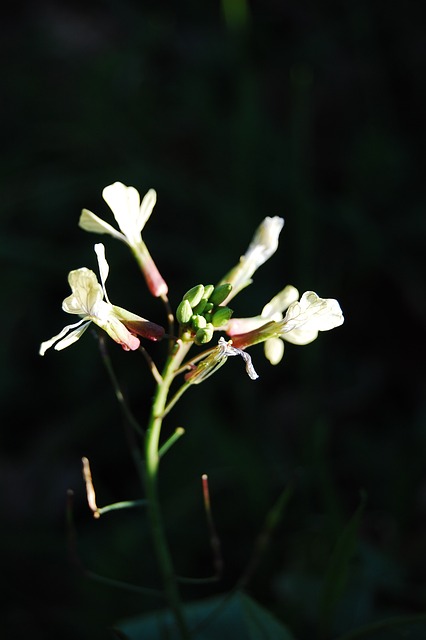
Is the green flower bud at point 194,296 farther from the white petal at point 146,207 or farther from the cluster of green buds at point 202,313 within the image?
the white petal at point 146,207

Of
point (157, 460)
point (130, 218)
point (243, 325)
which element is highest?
point (130, 218)

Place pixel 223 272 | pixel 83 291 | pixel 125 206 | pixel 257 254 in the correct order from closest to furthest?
pixel 83 291, pixel 125 206, pixel 257 254, pixel 223 272

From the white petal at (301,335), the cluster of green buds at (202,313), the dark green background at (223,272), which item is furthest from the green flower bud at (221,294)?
the dark green background at (223,272)

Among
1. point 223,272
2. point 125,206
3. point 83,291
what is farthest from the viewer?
point 223,272

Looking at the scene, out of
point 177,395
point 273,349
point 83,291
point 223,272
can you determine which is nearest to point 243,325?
point 273,349

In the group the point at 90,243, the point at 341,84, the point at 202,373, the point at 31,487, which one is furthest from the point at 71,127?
the point at 202,373

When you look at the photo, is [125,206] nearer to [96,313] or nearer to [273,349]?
[96,313]
